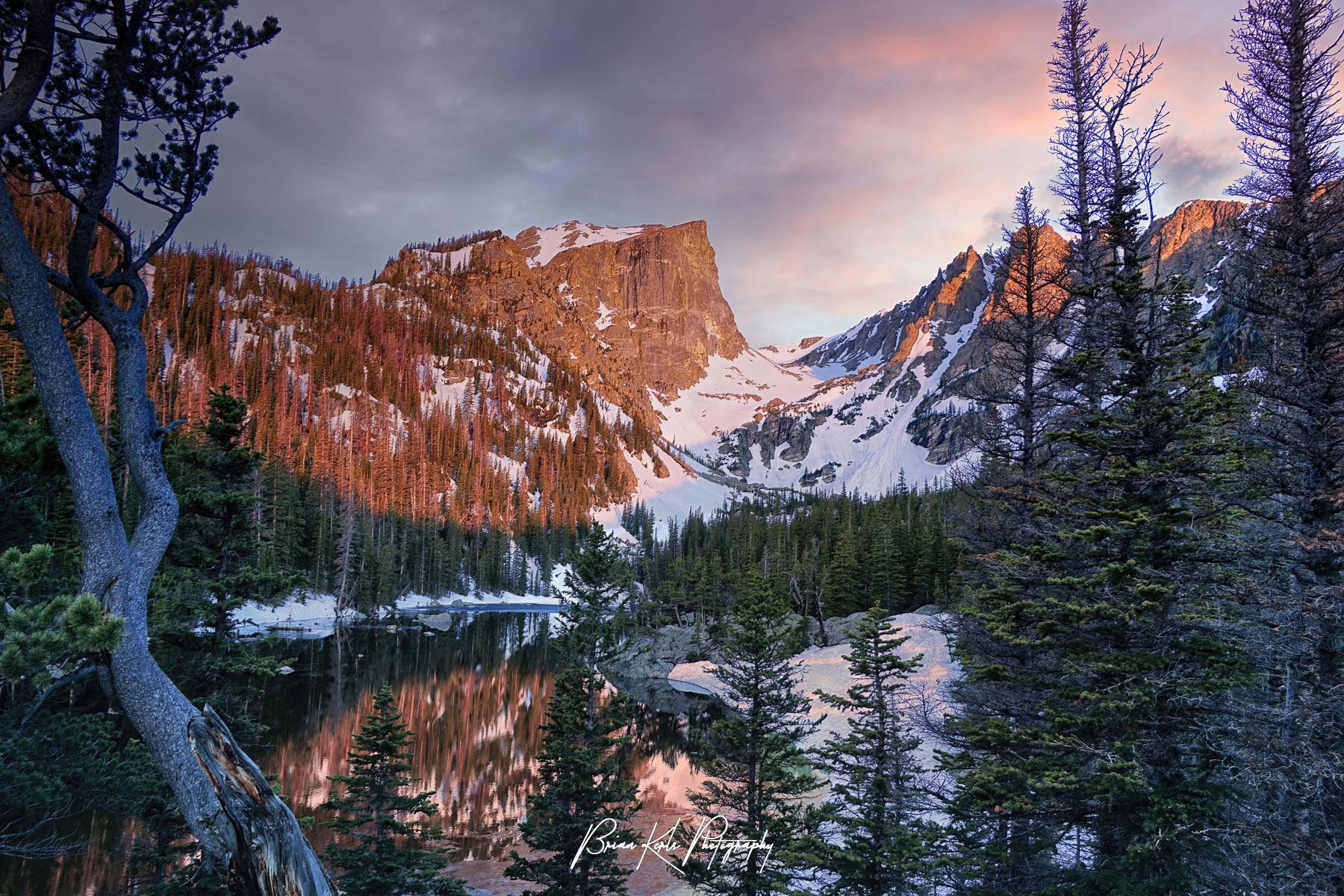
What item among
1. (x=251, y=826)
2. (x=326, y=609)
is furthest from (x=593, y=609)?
(x=326, y=609)

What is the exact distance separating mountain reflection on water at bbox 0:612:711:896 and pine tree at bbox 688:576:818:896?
7.37m

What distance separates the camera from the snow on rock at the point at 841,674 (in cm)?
2795

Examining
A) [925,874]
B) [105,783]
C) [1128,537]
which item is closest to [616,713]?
[925,874]

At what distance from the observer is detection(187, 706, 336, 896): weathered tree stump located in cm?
365

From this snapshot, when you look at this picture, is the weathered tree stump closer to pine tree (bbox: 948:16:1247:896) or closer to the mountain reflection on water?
pine tree (bbox: 948:16:1247:896)

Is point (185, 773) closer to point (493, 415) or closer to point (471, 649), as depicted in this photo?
point (471, 649)

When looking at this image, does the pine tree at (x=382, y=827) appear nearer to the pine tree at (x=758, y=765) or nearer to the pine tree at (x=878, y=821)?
the pine tree at (x=758, y=765)

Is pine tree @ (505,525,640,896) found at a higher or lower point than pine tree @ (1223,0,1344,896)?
lower

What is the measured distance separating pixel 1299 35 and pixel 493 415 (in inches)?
6058

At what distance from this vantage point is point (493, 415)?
500 ft

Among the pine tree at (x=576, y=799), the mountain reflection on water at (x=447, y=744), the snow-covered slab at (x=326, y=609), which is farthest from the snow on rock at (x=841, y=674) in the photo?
the snow-covered slab at (x=326, y=609)

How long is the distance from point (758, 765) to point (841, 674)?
27.7 meters

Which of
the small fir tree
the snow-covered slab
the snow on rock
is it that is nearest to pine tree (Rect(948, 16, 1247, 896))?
the small fir tree

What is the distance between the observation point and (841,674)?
3756 centimetres
